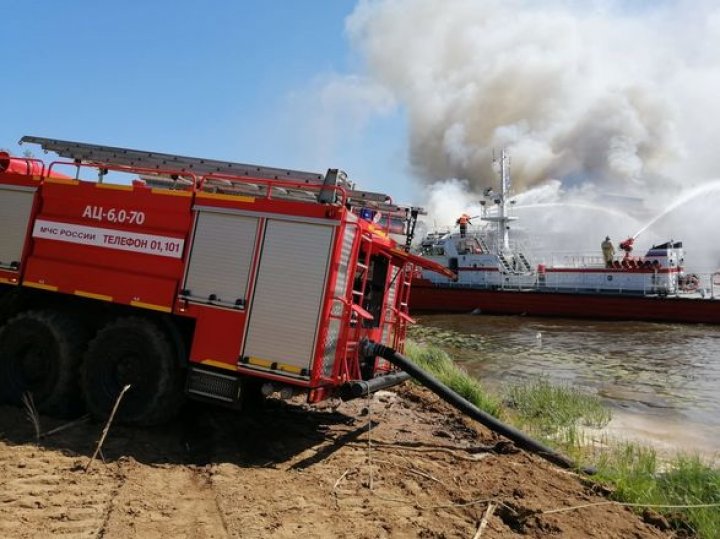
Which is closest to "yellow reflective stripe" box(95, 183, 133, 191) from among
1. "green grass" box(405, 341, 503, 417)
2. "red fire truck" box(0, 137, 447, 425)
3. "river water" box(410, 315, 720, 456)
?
"red fire truck" box(0, 137, 447, 425)

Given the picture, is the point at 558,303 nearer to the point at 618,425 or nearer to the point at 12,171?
the point at 618,425

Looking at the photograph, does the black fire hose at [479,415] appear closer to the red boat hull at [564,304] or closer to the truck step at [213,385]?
the truck step at [213,385]

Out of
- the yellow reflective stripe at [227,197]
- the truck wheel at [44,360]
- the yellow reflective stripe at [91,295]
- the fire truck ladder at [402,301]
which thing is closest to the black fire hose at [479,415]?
the fire truck ladder at [402,301]

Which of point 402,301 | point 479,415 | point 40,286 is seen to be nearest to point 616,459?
point 479,415

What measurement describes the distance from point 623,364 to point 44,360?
14.5 meters

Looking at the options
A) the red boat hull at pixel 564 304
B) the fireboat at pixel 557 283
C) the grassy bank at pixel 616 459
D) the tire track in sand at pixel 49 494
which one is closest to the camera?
the tire track in sand at pixel 49 494

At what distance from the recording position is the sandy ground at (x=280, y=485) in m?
3.73

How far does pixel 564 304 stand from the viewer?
2791 cm

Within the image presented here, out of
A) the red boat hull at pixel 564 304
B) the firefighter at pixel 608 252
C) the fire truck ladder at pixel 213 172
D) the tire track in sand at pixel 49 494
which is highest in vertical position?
the firefighter at pixel 608 252

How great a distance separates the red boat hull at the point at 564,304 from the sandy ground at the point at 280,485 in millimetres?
23230

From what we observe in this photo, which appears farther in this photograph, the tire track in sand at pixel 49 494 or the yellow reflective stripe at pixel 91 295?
the yellow reflective stripe at pixel 91 295

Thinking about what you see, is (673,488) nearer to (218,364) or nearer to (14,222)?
(218,364)

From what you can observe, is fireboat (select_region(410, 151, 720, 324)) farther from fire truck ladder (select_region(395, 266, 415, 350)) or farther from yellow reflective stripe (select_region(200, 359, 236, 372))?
yellow reflective stripe (select_region(200, 359, 236, 372))

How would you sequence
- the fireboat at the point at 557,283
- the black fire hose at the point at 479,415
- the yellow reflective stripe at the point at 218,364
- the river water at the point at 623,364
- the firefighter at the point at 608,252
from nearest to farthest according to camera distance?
the yellow reflective stripe at the point at 218,364
the black fire hose at the point at 479,415
the river water at the point at 623,364
the fireboat at the point at 557,283
the firefighter at the point at 608,252
